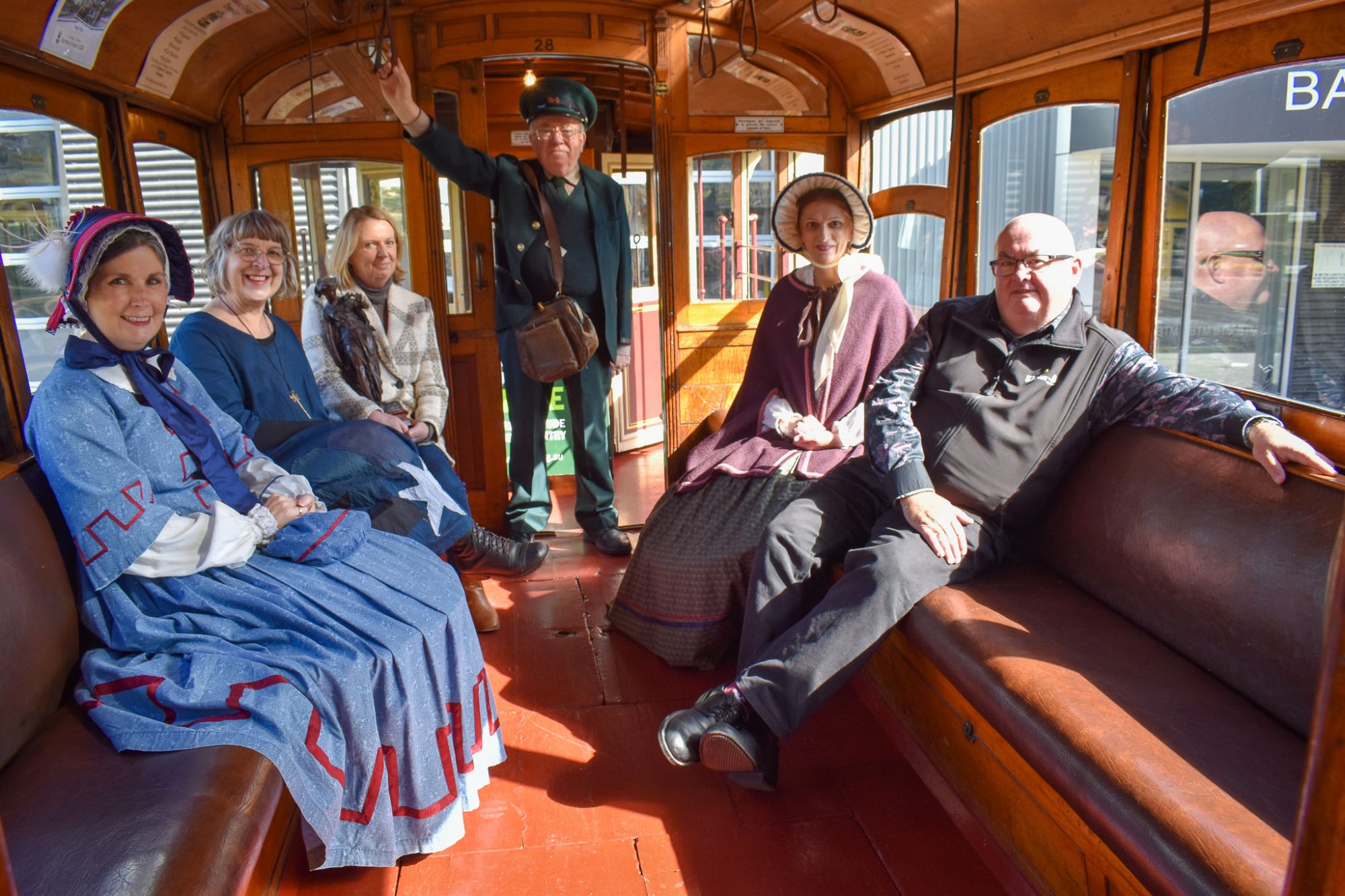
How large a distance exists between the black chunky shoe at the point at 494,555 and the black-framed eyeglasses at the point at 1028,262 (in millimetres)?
2338

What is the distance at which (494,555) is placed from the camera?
166 inches

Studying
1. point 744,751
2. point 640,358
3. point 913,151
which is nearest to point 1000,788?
point 744,751

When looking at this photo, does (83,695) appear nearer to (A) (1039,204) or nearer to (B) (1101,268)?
(B) (1101,268)

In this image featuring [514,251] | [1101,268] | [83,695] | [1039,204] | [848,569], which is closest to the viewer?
[83,695]

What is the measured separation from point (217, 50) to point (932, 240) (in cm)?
335

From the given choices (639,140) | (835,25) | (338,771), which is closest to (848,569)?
(338,771)

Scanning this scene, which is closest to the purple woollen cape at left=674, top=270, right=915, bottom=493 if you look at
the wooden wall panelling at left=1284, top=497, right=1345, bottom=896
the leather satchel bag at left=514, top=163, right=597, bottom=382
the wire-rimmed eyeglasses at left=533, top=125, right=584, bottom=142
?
the leather satchel bag at left=514, top=163, right=597, bottom=382

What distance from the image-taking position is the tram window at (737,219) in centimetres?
500

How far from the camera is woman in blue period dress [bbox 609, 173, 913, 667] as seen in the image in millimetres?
3482

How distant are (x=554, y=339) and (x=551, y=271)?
1.31ft

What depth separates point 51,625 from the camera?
2113 millimetres

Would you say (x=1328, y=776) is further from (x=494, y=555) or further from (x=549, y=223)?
(x=549, y=223)

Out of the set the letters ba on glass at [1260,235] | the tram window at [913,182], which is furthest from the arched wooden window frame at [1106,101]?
the tram window at [913,182]

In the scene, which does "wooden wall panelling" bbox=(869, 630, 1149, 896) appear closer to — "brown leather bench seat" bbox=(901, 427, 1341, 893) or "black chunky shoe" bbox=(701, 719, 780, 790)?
"brown leather bench seat" bbox=(901, 427, 1341, 893)
